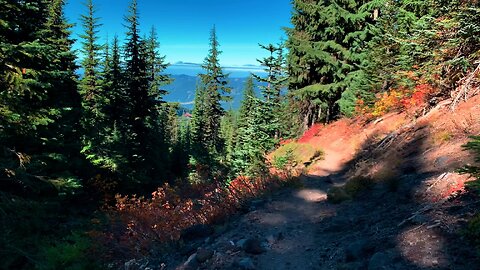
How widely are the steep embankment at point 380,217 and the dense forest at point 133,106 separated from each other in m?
1.09

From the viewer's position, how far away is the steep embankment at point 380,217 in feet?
17.7

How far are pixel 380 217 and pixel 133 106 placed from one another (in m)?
23.9

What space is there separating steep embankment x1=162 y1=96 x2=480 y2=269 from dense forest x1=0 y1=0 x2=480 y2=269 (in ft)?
3.58

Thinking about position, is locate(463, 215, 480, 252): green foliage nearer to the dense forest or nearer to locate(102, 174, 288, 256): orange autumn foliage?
the dense forest

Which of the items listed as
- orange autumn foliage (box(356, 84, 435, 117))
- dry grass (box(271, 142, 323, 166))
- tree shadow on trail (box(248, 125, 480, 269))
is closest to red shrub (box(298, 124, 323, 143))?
dry grass (box(271, 142, 323, 166))

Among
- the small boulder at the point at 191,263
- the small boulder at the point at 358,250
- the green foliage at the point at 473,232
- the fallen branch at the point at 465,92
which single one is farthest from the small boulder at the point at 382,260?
the fallen branch at the point at 465,92

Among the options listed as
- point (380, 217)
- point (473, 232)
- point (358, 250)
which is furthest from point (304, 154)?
point (473, 232)

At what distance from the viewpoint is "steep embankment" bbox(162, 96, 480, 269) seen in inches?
213

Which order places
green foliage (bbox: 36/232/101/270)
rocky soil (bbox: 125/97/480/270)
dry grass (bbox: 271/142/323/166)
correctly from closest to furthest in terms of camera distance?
rocky soil (bbox: 125/97/480/270)
green foliage (bbox: 36/232/101/270)
dry grass (bbox: 271/142/323/166)

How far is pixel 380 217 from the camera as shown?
7.44m

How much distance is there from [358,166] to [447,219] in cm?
806

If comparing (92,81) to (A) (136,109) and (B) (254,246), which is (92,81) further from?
(B) (254,246)

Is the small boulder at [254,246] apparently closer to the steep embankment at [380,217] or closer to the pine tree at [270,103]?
the steep embankment at [380,217]

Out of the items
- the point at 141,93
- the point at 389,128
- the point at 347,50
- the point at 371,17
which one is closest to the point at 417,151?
the point at 389,128
